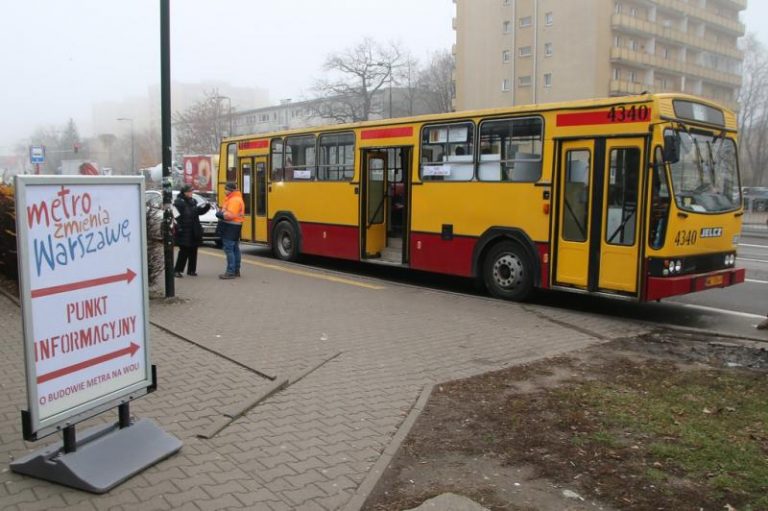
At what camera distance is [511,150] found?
1033 centimetres

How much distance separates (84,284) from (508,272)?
297 inches

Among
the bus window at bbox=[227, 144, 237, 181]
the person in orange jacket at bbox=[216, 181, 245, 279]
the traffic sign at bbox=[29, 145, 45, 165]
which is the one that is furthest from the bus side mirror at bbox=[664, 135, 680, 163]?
the traffic sign at bbox=[29, 145, 45, 165]

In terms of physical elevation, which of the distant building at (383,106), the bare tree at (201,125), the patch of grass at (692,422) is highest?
the distant building at (383,106)

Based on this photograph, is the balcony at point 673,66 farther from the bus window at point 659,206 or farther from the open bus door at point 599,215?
the bus window at point 659,206

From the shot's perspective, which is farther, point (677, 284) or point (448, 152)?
point (448, 152)

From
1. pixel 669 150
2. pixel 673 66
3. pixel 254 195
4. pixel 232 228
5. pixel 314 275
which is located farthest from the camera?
pixel 673 66

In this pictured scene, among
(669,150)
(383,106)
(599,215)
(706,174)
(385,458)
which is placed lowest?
(385,458)

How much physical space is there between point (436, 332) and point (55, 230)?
5.13 meters

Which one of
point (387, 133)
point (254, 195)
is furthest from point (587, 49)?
point (387, 133)

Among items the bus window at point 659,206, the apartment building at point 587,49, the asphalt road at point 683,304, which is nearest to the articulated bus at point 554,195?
the bus window at point 659,206

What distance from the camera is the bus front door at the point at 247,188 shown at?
647 inches

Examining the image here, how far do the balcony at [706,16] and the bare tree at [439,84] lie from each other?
21.9m

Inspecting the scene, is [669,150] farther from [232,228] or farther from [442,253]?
[232,228]

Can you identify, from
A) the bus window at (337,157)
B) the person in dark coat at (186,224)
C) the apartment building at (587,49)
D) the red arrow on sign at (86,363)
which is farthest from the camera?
the apartment building at (587,49)
